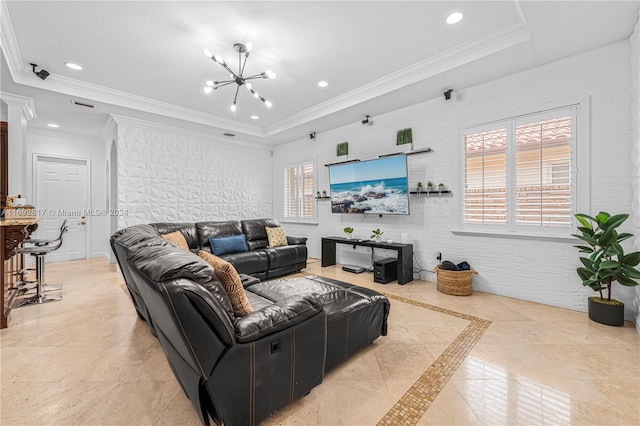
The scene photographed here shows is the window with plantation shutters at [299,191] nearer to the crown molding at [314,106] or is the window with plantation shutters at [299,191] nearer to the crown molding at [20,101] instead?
the crown molding at [314,106]

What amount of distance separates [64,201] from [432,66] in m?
7.86

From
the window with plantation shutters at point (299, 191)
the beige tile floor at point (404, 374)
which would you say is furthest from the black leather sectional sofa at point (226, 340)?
the window with plantation shutters at point (299, 191)

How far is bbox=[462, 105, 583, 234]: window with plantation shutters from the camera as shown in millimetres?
3127

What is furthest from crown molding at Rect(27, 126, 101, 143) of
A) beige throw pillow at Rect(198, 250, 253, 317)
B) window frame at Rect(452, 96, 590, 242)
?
window frame at Rect(452, 96, 590, 242)

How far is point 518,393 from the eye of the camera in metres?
1.75

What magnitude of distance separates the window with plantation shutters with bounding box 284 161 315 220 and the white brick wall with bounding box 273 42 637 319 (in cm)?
122

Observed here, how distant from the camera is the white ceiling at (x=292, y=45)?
2525mm

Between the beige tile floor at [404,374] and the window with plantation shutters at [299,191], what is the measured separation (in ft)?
12.4

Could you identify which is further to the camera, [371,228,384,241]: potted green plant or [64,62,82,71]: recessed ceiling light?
[371,228,384,241]: potted green plant

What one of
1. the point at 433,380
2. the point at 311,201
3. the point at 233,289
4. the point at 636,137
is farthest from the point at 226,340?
the point at 311,201

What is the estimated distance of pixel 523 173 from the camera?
3.40 metres

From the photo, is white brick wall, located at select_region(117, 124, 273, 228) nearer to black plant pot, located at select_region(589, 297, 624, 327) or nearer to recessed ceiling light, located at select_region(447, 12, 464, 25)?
recessed ceiling light, located at select_region(447, 12, 464, 25)

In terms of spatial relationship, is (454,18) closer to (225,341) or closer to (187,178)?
(225,341)

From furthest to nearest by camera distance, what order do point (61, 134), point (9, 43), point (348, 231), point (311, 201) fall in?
point (311, 201)
point (61, 134)
point (348, 231)
point (9, 43)
